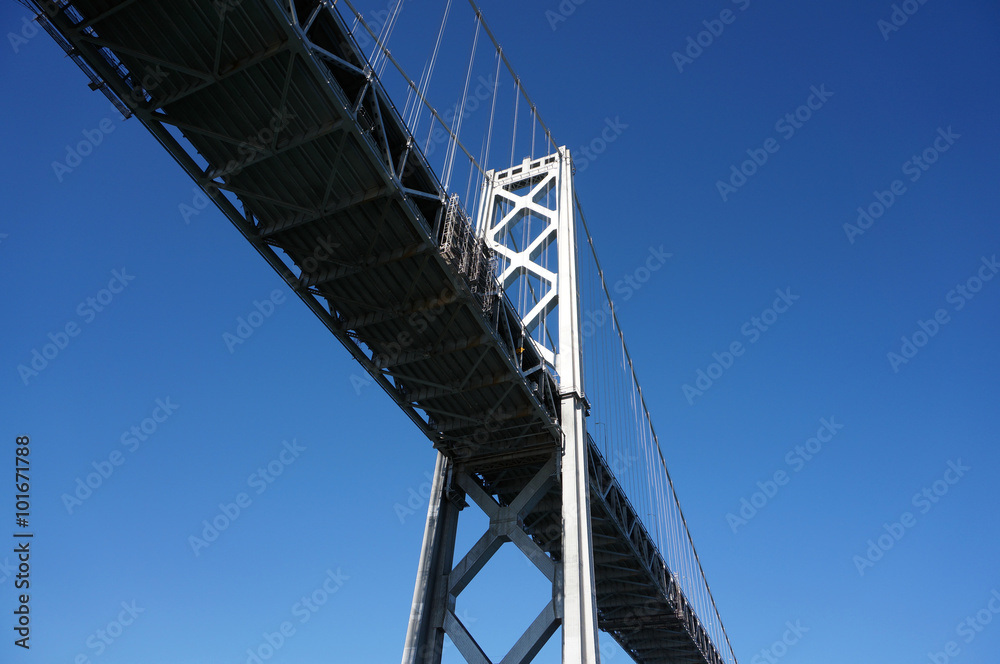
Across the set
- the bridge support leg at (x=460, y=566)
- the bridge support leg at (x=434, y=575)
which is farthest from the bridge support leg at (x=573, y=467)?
the bridge support leg at (x=434, y=575)

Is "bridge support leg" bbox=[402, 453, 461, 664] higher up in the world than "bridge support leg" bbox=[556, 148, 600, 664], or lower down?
lower down

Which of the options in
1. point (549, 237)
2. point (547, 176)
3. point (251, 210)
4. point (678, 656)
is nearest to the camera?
point (251, 210)

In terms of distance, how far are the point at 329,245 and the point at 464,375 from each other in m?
4.66

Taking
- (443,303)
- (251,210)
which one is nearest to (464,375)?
(443,303)

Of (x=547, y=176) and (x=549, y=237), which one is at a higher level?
(x=547, y=176)

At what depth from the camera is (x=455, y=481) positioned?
18969mm

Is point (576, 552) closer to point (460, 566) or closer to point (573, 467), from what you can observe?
point (573, 467)

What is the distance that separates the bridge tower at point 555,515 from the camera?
1603 cm

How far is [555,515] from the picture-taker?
22.2 meters

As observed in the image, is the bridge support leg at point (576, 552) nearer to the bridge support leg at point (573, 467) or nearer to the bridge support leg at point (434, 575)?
the bridge support leg at point (573, 467)

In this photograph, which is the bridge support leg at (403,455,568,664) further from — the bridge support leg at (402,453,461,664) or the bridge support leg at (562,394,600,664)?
the bridge support leg at (562,394,600,664)

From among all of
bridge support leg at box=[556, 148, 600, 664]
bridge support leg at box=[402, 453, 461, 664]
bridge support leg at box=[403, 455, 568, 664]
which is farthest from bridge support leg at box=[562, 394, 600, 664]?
bridge support leg at box=[402, 453, 461, 664]

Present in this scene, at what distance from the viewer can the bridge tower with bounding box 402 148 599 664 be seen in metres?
Answer: 16.0

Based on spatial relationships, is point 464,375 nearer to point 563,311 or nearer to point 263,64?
point 563,311
